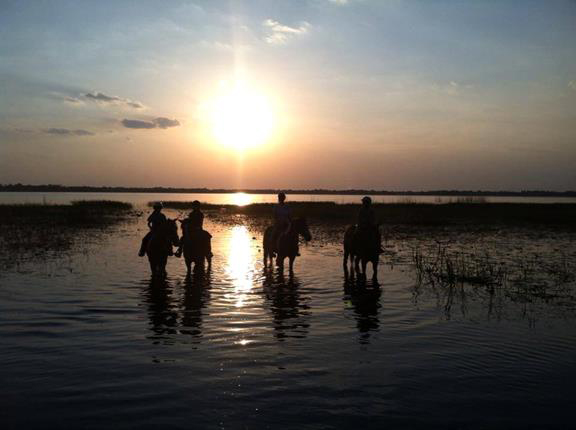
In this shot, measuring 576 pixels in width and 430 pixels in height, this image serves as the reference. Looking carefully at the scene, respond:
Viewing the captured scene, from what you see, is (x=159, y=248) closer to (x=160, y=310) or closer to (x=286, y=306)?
(x=160, y=310)

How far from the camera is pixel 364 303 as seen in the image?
35.6ft

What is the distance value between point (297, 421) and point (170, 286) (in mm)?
8415

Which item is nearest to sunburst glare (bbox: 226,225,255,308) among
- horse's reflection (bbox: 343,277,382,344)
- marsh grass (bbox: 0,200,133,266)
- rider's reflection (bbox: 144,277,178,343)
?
rider's reflection (bbox: 144,277,178,343)

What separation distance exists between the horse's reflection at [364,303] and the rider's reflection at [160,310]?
346cm

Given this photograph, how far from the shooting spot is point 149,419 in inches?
197

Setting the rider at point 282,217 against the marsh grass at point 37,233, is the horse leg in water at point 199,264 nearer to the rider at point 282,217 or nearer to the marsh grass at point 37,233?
the rider at point 282,217

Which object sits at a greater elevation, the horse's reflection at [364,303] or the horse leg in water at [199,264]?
the horse leg in water at [199,264]

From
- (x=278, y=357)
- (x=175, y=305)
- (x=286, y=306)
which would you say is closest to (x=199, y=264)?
(x=175, y=305)

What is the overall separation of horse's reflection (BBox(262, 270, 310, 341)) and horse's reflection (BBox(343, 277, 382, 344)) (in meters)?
1.03

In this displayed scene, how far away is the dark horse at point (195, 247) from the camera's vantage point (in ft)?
48.9

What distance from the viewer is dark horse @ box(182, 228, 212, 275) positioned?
587 inches

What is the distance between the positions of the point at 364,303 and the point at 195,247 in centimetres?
637

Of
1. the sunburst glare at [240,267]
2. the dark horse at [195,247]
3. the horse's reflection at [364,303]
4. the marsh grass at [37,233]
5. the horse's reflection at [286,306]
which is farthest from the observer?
the marsh grass at [37,233]

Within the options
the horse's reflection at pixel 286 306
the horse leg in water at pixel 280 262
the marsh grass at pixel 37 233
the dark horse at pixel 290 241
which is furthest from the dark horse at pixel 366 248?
the marsh grass at pixel 37 233
